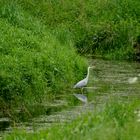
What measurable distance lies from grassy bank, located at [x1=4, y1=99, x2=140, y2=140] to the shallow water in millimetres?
1969

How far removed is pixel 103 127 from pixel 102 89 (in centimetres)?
982

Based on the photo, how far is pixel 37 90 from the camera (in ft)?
51.5

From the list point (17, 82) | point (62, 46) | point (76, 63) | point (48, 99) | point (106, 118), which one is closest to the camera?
point (106, 118)

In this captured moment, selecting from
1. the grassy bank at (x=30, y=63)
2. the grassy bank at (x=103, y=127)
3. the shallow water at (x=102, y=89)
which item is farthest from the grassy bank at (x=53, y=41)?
the grassy bank at (x=103, y=127)

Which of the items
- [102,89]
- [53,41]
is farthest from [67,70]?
[53,41]

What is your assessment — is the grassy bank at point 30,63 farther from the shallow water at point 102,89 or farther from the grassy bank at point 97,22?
the grassy bank at point 97,22

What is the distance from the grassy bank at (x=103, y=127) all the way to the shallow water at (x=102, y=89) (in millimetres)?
1969

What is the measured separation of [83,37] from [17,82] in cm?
1500

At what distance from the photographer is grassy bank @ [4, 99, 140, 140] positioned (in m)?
8.50

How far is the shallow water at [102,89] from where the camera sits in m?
13.8

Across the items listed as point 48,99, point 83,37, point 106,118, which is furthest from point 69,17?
point 106,118

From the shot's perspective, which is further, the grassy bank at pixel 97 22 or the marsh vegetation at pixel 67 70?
the grassy bank at pixel 97 22

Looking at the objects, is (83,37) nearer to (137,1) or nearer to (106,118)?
(137,1)

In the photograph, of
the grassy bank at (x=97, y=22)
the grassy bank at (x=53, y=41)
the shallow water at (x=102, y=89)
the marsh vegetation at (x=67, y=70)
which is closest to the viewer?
the marsh vegetation at (x=67, y=70)
